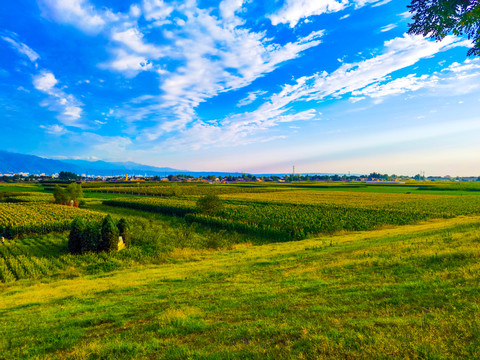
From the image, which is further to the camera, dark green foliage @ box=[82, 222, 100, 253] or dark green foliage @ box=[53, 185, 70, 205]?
dark green foliage @ box=[53, 185, 70, 205]

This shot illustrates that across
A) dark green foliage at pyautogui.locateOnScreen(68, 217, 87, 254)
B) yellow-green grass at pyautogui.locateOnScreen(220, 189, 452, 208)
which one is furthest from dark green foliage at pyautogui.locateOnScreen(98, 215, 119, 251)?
yellow-green grass at pyautogui.locateOnScreen(220, 189, 452, 208)

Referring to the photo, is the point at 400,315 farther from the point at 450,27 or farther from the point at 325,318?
the point at 450,27

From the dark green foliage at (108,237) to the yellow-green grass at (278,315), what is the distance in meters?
11.5

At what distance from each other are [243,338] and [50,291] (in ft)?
46.0

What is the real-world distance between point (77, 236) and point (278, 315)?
25.7m

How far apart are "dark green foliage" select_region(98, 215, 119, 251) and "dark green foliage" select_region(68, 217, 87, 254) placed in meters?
2.01

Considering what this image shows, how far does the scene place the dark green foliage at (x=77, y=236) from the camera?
80.1ft

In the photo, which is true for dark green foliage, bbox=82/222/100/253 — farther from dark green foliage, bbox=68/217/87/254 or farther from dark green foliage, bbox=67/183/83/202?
dark green foliage, bbox=67/183/83/202

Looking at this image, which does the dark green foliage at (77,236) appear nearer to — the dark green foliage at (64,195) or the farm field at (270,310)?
the farm field at (270,310)

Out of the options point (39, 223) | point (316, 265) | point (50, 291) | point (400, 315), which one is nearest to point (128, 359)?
point (400, 315)

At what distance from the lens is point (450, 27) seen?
9.34m

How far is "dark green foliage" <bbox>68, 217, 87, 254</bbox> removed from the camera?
24.4m

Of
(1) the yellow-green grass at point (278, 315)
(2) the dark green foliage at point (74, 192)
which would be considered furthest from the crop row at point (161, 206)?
(1) the yellow-green grass at point (278, 315)

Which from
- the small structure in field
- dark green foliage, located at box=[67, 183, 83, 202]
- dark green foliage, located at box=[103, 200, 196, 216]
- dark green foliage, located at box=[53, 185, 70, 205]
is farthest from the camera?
dark green foliage, located at box=[67, 183, 83, 202]
